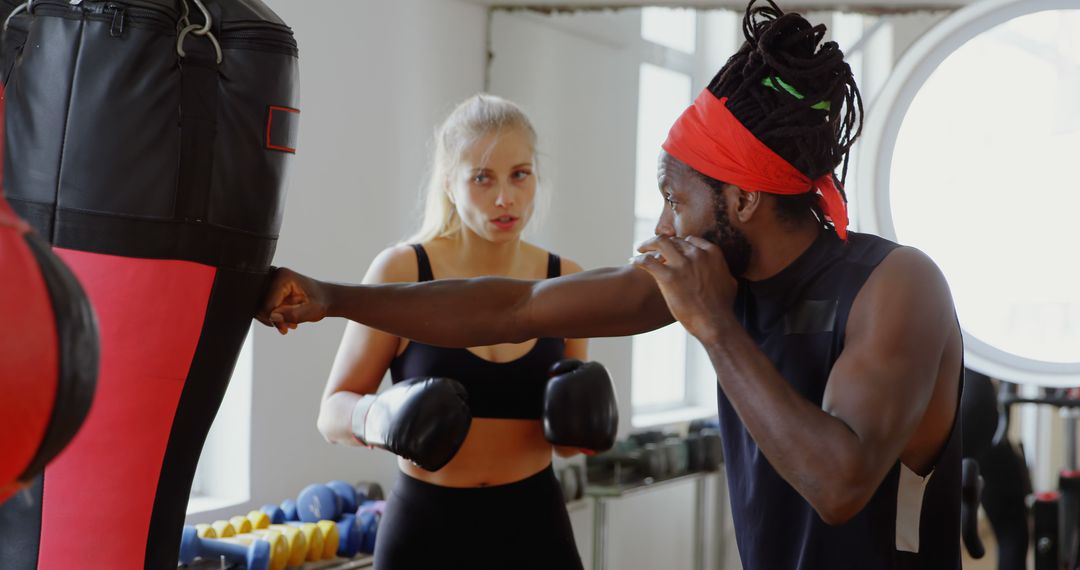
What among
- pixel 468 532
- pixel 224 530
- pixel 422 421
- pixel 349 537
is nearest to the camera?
pixel 422 421

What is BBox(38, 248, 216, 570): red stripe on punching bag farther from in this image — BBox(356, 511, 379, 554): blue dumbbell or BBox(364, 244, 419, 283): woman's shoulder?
BBox(356, 511, 379, 554): blue dumbbell

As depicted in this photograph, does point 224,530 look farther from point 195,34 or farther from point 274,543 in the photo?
point 195,34

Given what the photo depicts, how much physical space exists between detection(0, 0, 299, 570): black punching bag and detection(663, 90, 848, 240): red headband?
59cm

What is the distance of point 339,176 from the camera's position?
3381 millimetres

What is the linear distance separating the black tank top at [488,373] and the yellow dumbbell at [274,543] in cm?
65

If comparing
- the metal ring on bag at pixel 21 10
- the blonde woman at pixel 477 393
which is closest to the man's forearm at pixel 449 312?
the blonde woman at pixel 477 393

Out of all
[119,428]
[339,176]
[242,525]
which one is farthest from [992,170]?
[119,428]

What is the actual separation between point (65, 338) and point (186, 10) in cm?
66

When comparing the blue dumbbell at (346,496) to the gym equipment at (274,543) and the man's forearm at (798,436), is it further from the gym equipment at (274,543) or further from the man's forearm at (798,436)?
the man's forearm at (798,436)

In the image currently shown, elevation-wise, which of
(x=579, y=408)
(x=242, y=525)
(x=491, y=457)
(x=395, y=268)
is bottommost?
(x=242, y=525)

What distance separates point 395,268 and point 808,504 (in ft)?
3.36

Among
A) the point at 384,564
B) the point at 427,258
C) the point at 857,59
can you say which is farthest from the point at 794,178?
the point at 857,59

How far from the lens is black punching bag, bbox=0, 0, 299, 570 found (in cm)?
113

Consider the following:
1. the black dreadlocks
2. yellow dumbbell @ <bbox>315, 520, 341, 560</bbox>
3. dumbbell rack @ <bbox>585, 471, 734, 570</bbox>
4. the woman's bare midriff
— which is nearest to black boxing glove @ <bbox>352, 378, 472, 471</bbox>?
the woman's bare midriff
